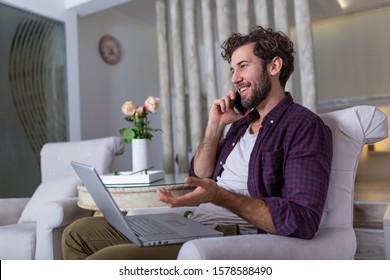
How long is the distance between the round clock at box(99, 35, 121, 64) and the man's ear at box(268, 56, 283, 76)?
3180 millimetres

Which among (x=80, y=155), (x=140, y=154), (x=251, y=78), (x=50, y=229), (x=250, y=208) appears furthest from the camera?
(x=80, y=155)

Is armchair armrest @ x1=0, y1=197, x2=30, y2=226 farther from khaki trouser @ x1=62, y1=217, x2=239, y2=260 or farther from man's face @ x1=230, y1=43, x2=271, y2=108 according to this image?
man's face @ x1=230, y1=43, x2=271, y2=108

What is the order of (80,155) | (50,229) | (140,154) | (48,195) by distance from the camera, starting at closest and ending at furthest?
1. (50,229)
2. (140,154)
3. (48,195)
4. (80,155)

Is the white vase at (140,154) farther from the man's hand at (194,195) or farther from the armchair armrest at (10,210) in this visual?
the man's hand at (194,195)

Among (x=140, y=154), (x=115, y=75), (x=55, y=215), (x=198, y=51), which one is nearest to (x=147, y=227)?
(x=55, y=215)

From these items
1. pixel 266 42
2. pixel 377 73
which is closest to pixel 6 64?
pixel 266 42

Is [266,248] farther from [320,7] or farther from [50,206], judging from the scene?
[320,7]

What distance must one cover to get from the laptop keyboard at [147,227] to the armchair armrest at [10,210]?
4.58ft

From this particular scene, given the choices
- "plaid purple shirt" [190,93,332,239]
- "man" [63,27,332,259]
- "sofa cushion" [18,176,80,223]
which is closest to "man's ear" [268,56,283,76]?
"man" [63,27,332,259]

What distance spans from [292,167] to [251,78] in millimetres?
431

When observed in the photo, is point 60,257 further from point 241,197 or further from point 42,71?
point 42,71

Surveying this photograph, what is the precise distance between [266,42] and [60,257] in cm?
149

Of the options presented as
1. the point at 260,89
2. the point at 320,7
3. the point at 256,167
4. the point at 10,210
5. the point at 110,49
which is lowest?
the point at 10,210

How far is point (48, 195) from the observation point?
2.41 meters
